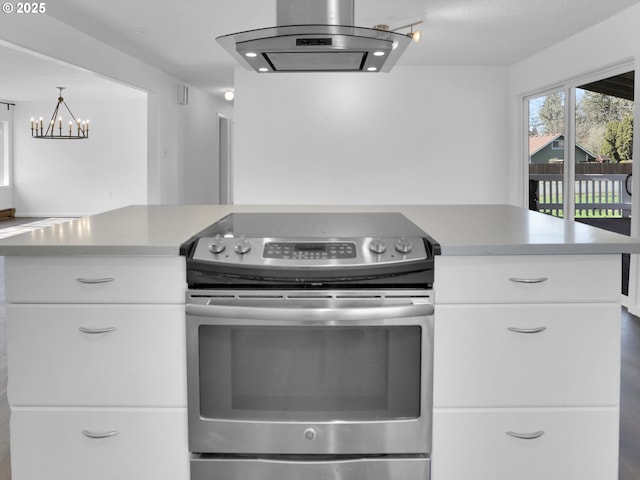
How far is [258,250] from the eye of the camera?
1.80 m

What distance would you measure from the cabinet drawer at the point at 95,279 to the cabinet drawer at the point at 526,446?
90cm

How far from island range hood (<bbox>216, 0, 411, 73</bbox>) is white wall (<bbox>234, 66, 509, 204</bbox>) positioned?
5.09 meters

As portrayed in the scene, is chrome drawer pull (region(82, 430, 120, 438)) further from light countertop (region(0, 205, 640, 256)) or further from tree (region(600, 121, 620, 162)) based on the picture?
tree (region(600, 121, 620, 162))

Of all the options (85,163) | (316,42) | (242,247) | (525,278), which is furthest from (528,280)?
(85,163)

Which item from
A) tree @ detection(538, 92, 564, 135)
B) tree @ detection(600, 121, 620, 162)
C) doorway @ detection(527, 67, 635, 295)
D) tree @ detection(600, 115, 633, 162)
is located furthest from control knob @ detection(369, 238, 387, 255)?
tree @ detection(538, 92, 564, 135)

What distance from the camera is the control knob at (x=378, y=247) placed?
1778 mm

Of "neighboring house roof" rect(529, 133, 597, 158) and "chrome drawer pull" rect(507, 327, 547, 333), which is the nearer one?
"chrome drawer pull" rect(507, 327, 547, 333)

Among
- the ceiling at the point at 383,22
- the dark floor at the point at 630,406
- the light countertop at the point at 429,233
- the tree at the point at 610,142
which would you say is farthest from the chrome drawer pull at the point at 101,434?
the tree at the point at 610,142

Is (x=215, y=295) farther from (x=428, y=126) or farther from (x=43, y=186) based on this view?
(x=43, y=186)

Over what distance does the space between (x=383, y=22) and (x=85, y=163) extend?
8.36 m

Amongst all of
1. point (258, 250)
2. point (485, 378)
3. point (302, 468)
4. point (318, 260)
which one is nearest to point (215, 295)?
point (258, 250)

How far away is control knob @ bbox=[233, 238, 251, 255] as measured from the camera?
1.78 m

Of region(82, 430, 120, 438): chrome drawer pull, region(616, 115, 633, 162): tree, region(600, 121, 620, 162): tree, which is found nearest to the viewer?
region(82, 430, 120, 438): chrome drawer pull

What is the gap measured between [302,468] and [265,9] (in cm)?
388
